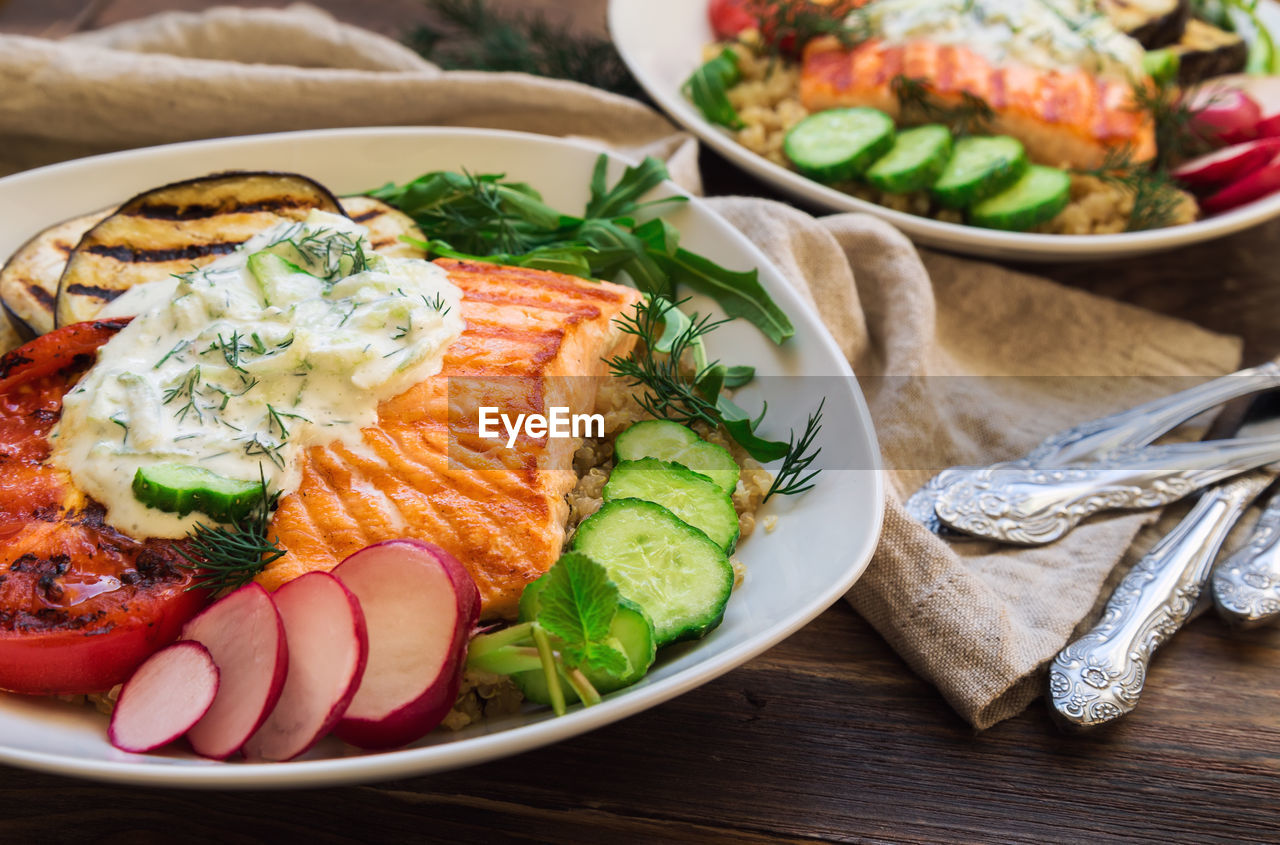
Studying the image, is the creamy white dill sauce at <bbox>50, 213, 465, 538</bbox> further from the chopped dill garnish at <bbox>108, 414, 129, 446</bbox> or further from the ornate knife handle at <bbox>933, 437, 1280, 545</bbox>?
the ornate knife handle at <bbox>933, 437, 1280, 545</bbox>

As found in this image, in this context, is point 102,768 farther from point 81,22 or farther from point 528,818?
point 81,22

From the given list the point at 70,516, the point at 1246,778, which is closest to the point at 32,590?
the point at 70,516

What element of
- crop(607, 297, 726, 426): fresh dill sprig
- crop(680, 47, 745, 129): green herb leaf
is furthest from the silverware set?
crop(680, 47, 745, 129): green herb leaf

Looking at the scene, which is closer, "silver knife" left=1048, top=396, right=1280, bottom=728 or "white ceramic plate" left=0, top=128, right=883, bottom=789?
"white ceramic plate" left=0, top=128, right=883, bottom=789

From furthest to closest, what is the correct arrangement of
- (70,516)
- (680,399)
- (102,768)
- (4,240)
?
(4,240), (680,399), (70,516), (102,768)

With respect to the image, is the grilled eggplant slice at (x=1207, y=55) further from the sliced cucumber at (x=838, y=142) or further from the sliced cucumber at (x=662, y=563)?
the sliced cucumber at (x=662, y=563)

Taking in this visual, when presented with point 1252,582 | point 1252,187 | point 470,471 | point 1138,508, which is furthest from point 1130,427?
point 470,471
